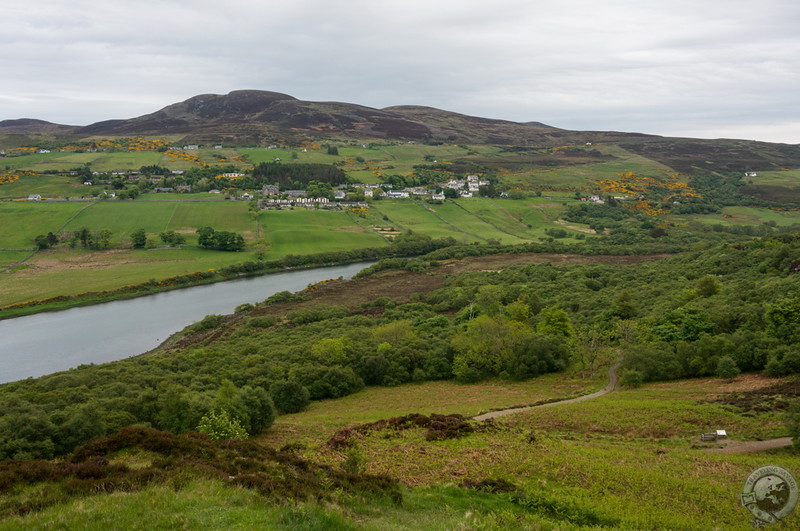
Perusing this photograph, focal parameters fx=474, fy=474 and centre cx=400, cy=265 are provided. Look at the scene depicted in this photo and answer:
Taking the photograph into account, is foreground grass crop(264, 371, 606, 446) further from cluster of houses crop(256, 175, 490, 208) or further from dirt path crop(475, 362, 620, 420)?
cluster of houses crop(256, 175, 490, 208)

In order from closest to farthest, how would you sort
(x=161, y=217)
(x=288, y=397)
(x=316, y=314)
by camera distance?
1. (x=288, y=397)
2. (x=316, y=314)
3. (x=161, y=217)

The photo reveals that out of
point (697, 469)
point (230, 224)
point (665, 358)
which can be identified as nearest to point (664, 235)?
point (665, 358)

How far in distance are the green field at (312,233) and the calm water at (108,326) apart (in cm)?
1652

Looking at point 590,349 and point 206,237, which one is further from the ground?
point 206,237

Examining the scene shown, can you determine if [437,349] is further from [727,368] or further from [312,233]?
[312,233]

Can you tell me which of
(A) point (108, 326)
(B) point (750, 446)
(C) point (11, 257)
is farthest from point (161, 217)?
(B) point (750, 446)

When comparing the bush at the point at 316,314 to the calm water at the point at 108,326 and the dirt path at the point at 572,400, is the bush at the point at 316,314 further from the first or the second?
the dirt path at the point at 572,400

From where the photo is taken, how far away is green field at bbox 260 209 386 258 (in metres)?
90.8

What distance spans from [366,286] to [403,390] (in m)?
40.1

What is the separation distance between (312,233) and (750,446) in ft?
284

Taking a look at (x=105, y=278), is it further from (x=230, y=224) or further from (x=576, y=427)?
(x=576, y=427)

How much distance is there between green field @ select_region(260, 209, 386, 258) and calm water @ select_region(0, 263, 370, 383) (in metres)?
16.5

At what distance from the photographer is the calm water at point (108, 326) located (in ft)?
152

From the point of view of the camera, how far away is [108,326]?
2172 inches
